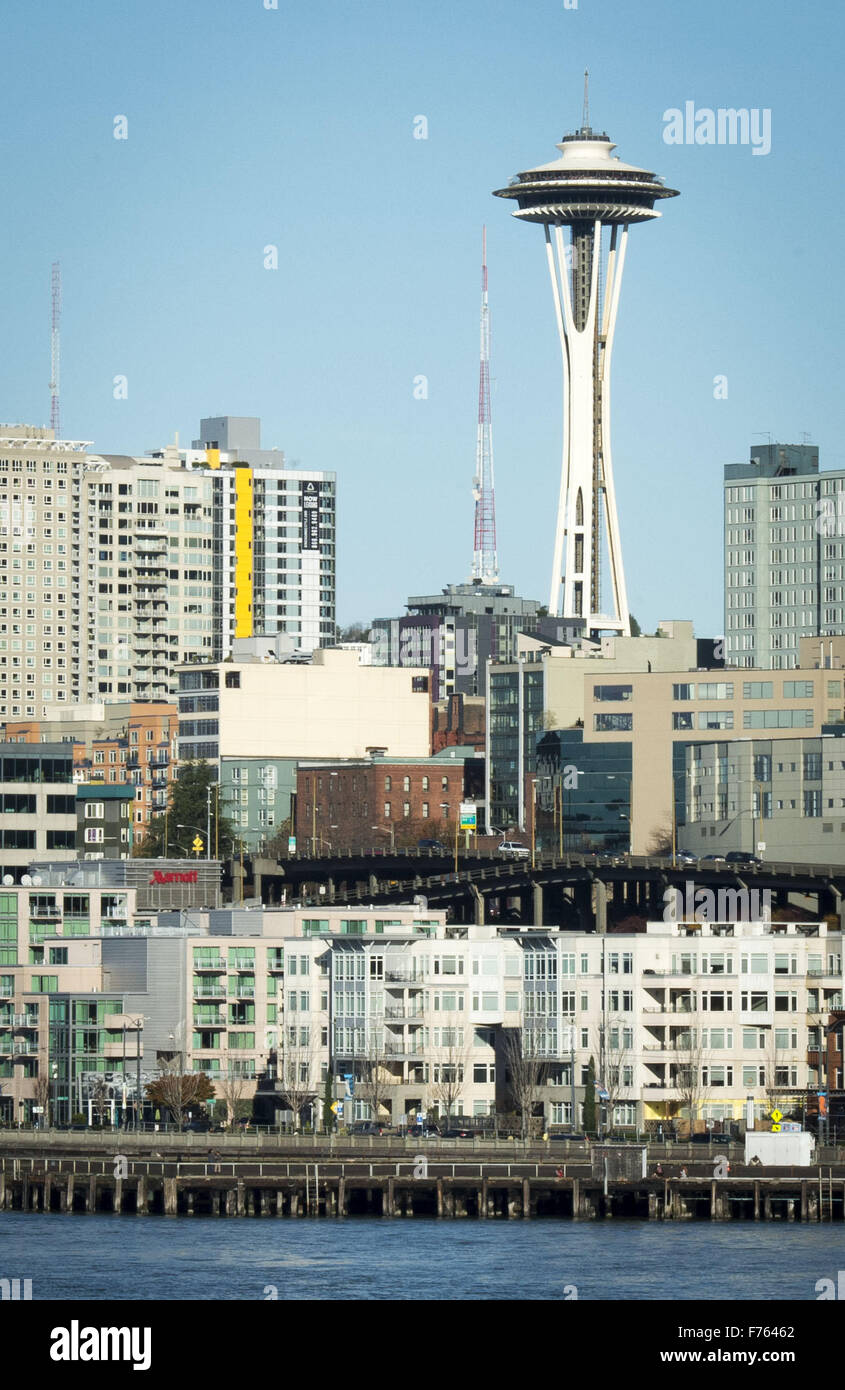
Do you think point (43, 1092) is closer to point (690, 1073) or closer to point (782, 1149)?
point (690, 1073)

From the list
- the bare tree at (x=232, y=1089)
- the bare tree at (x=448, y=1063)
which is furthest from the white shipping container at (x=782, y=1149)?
the bare tree at (x=232, y=1089)

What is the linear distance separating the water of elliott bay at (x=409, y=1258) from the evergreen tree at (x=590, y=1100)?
64.3 feet

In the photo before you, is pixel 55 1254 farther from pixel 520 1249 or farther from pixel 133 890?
pixel 133 890

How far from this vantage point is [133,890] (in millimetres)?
155500

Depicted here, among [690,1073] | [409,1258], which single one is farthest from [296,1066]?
[409,1258]

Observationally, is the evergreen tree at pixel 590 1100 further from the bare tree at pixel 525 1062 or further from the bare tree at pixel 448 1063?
the bare tree at pixel 448 1063

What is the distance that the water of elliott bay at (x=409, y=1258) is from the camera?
84625mm

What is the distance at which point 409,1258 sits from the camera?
9381 cm

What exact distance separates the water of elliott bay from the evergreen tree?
64.3ft

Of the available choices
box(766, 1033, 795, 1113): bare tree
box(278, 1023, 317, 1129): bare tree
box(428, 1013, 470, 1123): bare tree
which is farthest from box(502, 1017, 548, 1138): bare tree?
box(766, 1033, 795, 1113): bare tree

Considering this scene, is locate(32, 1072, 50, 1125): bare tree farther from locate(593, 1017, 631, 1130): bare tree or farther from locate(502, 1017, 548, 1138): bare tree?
locate(593, 1017, 631, 1130): bare tree

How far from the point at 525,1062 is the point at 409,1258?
39043mm
